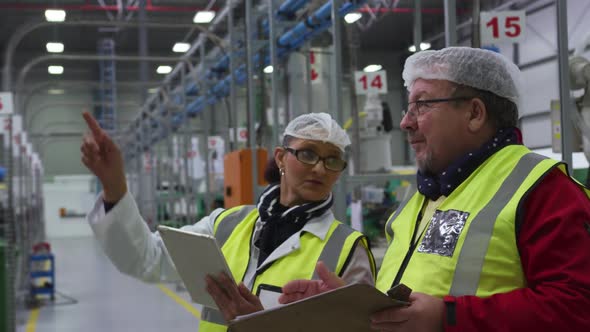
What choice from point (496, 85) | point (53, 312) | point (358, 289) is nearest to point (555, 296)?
point (358, 289)

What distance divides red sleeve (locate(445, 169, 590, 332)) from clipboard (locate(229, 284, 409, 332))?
0.18 meters

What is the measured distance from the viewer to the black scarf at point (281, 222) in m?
2.56

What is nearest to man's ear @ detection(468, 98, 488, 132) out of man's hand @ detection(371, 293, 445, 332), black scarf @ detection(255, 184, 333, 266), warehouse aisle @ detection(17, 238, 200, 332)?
man's hand @ detection(371, 293, 445, 332)

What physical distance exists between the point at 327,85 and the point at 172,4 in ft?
25.2

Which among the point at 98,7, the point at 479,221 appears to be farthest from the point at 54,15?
the point at 98,7

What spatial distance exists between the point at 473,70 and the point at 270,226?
1.06 metres

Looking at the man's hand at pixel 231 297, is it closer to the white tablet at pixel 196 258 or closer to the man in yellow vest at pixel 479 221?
the white tablet at pixel 196 258

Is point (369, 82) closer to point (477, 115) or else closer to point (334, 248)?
point (334, 248)

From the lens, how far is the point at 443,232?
1.71 meters

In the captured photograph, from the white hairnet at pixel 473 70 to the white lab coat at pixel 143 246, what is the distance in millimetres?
768

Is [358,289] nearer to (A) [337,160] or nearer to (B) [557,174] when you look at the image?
(B) [557,174]

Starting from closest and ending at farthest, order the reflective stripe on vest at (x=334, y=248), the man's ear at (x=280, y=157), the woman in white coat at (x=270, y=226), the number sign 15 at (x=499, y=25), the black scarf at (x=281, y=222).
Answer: the woman in white coat at (x=270, y=226) < the reflective stripe on vest at (x=334, y=248) < the black scarf at (x=281, y=222) < the man's ear at (x=280, y=157) < the number sign 15 at (x=499, y=25)

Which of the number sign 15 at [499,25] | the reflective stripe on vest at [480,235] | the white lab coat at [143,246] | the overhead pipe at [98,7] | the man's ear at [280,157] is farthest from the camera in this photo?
the overhead pipe at [98,7]

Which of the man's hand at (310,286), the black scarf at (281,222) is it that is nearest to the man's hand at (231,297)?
the man's hand at (310,286)
